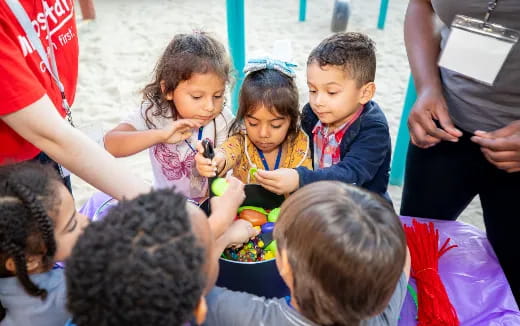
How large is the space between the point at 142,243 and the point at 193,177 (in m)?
0.90

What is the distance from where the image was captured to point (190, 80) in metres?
1.32

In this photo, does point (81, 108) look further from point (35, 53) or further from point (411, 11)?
point (411, 11)

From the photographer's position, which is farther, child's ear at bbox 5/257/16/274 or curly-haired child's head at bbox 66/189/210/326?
child's ear at bbox 5/257/16/274

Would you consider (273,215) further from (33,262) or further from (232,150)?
(33,262)

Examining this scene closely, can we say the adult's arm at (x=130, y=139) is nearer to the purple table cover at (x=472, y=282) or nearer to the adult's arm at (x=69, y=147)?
the purple table cover at (x=472, y=282)

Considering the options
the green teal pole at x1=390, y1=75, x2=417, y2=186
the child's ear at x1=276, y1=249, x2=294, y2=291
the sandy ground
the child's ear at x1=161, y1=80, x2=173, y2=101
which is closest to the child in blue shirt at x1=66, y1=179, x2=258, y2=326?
the child's ear at x1=276, y1=249, x2=294, y2=291

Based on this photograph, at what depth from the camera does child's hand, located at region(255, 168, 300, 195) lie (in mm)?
1098

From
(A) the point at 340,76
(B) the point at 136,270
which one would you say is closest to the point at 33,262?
(B) the point at 136,270

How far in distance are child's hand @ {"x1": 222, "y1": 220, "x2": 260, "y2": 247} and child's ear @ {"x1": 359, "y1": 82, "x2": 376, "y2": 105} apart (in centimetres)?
52

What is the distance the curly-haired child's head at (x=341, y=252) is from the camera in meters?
0.68

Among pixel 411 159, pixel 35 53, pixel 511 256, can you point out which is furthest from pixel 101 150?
pixel 511 256

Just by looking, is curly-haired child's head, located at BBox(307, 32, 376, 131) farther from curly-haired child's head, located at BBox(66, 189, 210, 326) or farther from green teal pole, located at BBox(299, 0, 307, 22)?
green teal pole, located at BBox(299, 0, 307, 22)

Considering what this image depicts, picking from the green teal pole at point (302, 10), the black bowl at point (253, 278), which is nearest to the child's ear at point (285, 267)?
the black bowl at point (253, 278)

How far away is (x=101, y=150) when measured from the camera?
939mm
